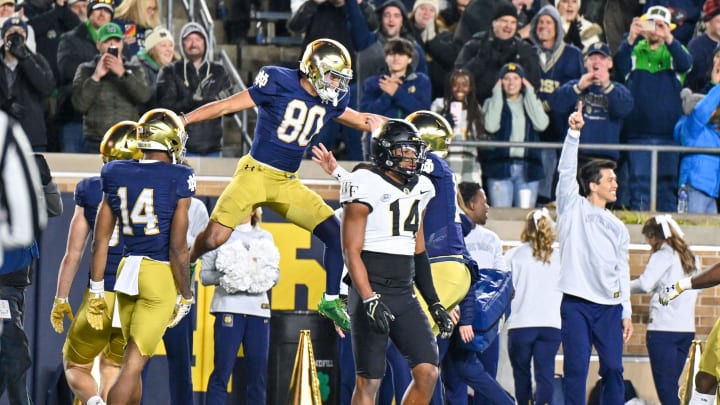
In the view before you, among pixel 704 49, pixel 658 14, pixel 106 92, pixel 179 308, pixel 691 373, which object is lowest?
pixel 691 373

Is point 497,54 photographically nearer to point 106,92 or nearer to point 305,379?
point 106,92

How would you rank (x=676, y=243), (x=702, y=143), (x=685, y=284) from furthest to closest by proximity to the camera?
1. (x=702, y=143)
2. (x=676, y=243)
3. (x=685, y=284)

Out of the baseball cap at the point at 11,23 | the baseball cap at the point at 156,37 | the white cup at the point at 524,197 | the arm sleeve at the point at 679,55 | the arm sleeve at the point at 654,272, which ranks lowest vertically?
the arm sleeve at the point at 654,272

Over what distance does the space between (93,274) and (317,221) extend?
1.63 metres

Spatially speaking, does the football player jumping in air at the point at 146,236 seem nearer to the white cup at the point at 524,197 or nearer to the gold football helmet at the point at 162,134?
the gold football helmet at the point at 162,134

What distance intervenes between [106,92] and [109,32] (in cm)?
61

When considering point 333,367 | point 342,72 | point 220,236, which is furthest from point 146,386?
point 342,72

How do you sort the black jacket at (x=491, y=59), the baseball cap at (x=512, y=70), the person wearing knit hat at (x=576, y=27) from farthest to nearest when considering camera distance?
the person wearing knit hat at (x=576, y=27) < the black jacket at (x=491, y=59) < the baseball cap at (x=512, y=70)

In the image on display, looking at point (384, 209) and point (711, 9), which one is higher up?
point (711, 9)

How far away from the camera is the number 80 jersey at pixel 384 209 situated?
10164mm

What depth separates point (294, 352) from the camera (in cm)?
1409

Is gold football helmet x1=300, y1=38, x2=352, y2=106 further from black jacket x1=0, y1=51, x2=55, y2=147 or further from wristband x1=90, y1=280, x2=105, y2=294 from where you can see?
black jacket x1=0, y1=51, x2=55, y2=147

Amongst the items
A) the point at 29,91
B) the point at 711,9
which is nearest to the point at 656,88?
the point at 711,9

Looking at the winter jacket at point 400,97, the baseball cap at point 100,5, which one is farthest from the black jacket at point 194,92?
the winter jacket at point 400,97
